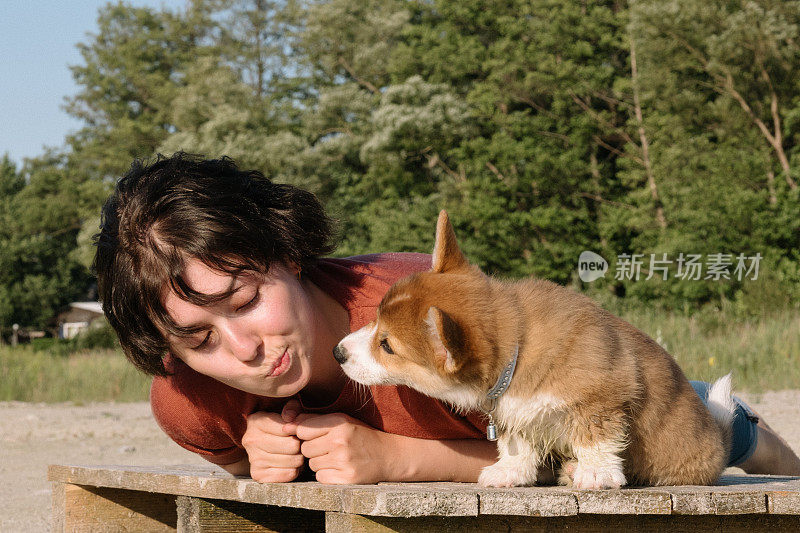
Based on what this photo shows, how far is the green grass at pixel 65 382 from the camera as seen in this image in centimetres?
1238

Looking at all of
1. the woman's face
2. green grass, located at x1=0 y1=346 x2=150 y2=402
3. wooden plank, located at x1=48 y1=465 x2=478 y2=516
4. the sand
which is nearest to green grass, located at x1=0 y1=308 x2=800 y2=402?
green grass, located at x1=0 y1=346 x2=150 y2=402

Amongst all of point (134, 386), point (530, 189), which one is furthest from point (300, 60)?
point (134, 386)

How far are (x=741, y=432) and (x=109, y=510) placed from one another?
2692 mm

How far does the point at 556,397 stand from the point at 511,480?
1.35ft

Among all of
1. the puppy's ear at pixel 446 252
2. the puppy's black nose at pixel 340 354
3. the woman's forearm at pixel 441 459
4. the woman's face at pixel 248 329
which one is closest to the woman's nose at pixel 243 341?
the woman's face at pixel 248 329

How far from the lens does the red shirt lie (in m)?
2.94

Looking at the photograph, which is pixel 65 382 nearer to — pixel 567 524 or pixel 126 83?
pixel 567 524

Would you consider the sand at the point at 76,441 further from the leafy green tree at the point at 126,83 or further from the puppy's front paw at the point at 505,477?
the leafy green tree at the point at 126,83

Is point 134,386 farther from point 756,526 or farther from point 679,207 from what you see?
point 679,207

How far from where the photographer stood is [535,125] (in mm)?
26344

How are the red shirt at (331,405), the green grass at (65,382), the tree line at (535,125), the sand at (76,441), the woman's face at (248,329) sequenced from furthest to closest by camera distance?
the tree line at (535,125), the green grass at (65,382), the sand at (76,441), the red shirt at (331,405), the woman's face at (248,329)

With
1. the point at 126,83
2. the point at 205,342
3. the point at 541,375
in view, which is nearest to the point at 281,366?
the point at 205,342

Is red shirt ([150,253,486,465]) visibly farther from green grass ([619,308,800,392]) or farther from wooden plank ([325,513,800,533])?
green grass ([619,308,800,392])

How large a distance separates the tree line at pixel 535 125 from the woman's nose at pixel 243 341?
1693 centimetres
